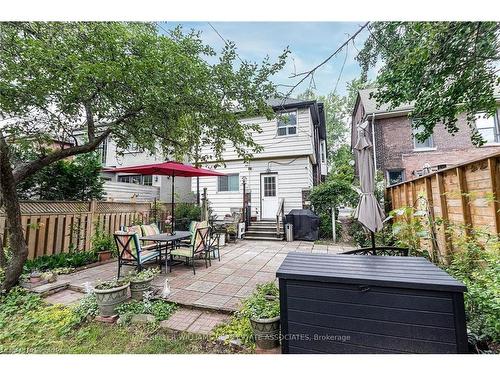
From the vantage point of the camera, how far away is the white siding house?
10625 mm

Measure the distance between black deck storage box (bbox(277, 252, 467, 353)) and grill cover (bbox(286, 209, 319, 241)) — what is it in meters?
6.88

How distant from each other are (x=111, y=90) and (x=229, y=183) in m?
7.84

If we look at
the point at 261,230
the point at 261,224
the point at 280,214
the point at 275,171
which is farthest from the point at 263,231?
the point at 275,171

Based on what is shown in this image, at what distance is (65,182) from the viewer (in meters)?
6.59

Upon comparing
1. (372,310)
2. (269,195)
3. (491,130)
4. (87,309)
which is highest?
(491,130)

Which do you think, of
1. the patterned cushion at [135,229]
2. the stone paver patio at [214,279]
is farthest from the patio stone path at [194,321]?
the patterned cushion at [135,229]

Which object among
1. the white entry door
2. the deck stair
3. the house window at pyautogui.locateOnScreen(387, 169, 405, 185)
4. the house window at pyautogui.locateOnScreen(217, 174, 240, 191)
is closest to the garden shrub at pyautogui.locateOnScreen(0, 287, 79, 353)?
the deck stair

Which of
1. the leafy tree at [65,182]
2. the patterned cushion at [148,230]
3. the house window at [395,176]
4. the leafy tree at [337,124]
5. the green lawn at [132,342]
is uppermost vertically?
the leafy tree at [337,124]

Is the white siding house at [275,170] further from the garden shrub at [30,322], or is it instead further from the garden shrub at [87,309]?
the garden shrub at [30,322]

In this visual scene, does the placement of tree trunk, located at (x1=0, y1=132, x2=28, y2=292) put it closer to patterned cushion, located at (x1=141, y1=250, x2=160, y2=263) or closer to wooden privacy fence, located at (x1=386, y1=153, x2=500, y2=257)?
patterned cushion, located at (x1=141, y1=250, x2=160, y2=263)

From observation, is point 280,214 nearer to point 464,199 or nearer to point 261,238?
point 261,238

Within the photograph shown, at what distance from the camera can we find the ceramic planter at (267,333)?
2.35 m
